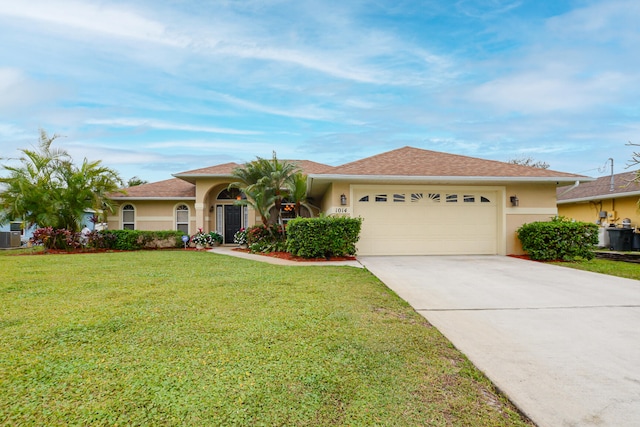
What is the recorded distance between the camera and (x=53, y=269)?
28.3ft

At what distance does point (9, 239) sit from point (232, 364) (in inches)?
979

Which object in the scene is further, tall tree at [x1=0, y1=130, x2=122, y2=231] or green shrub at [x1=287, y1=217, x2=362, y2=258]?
tall tree at [x1=0, y1=130, x2=122, y2=231]

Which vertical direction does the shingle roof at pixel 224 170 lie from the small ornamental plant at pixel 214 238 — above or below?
above

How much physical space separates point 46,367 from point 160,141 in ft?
58.2

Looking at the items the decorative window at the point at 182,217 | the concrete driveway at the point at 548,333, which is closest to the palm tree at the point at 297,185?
the concrete driveway at the point at 548,333

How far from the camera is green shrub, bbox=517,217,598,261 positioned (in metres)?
10.1

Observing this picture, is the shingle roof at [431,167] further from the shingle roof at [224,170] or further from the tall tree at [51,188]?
the tall tree at [51,188]

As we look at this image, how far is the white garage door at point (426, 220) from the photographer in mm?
11711

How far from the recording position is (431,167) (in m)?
11.8

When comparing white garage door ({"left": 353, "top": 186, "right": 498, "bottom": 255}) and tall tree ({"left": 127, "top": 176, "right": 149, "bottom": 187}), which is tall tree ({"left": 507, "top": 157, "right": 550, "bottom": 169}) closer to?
white garage door ({"left": 353, "top": 186, "right": 498, "bottom": 255})

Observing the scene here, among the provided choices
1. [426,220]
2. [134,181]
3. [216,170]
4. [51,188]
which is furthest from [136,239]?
[134,181]

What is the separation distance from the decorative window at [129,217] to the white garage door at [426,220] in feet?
40.3

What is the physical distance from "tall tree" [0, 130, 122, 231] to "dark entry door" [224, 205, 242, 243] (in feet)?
17.0

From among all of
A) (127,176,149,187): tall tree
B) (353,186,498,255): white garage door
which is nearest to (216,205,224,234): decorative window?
(353,186,498,255): white garage door
